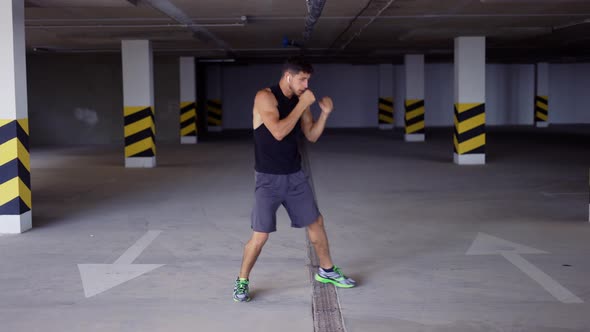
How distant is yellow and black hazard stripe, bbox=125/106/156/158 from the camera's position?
1403cm

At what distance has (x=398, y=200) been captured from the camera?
930 centimetres

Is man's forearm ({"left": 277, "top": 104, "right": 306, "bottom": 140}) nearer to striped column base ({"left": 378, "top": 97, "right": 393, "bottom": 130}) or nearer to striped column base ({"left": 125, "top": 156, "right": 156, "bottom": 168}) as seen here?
striped column base ({"left": 125, "top": 156, "right": 156, "bottom": 168})

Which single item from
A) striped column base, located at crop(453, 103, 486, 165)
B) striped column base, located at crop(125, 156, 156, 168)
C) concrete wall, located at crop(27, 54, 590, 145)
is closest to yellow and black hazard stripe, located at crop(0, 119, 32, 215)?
striped column base, located at crop(125, 156, 156, 168)

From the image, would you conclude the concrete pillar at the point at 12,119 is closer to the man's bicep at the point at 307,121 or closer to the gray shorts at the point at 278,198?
the gray shorts at the point at 278,198

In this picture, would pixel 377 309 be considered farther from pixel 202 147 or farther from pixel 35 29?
pixel 202 147

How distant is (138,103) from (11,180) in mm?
7062

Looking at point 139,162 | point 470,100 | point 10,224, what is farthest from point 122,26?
point 470,100

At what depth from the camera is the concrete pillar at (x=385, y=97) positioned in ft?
84.0

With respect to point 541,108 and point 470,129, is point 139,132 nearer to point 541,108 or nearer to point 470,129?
point 470,129

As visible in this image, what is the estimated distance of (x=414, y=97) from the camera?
20.4 m

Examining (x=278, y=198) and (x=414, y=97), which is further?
(x=414, y=97)

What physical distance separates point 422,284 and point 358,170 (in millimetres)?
7950

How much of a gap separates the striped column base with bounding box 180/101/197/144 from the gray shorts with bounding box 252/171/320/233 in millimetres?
16239

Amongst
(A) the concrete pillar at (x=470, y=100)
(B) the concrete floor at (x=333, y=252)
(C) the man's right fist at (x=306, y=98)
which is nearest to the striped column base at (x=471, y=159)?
(A) the concrete pillar at (x=470, y=100)
